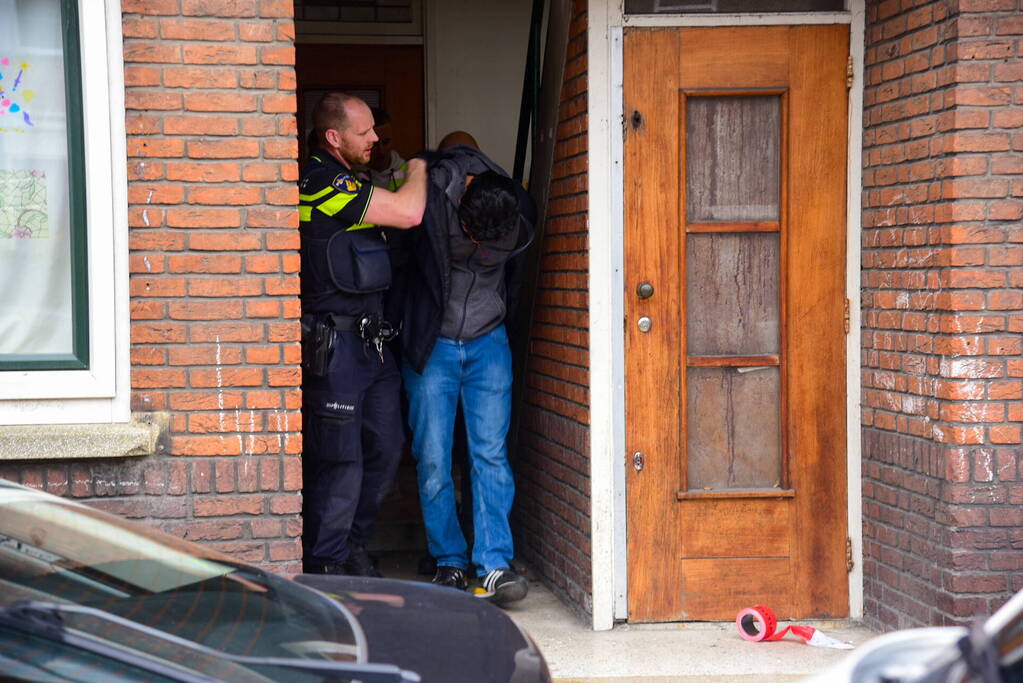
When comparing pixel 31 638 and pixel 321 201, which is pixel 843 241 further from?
pixel 31 638

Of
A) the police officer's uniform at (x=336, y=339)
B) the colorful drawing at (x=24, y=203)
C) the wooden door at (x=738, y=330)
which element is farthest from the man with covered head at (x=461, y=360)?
the colorful drawing at (x=24, y=203)

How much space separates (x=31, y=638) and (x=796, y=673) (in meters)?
3.30

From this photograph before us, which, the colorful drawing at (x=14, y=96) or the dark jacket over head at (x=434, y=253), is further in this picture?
the dark jacket over head at (x=434, y=253)

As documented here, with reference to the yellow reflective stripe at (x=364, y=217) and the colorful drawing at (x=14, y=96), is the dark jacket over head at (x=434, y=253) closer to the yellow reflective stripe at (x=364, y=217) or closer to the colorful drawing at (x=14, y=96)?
the yellow reflective stripe at (x=364, y=217)

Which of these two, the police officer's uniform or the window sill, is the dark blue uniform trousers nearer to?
the police officer's uniform

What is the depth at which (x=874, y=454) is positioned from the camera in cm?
534

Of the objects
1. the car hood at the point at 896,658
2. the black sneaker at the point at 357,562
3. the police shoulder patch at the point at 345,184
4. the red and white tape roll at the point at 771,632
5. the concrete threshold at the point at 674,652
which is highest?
the police shoulder patch at the point at 345,184

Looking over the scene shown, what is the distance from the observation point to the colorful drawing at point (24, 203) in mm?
4793

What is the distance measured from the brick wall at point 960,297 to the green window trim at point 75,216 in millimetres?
3031

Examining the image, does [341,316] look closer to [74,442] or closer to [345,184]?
[345,184]

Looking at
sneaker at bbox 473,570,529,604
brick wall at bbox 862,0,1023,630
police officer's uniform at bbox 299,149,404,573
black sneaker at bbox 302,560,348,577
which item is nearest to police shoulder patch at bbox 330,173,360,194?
police officer's uniform at bbox 299,149,404,573

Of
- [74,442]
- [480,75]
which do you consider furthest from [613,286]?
[480,75]

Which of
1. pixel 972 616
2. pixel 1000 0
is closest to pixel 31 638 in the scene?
pixel 972 616

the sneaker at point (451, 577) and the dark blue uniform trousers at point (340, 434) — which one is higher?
the dark blue uniform trousers at point (340, 434)
